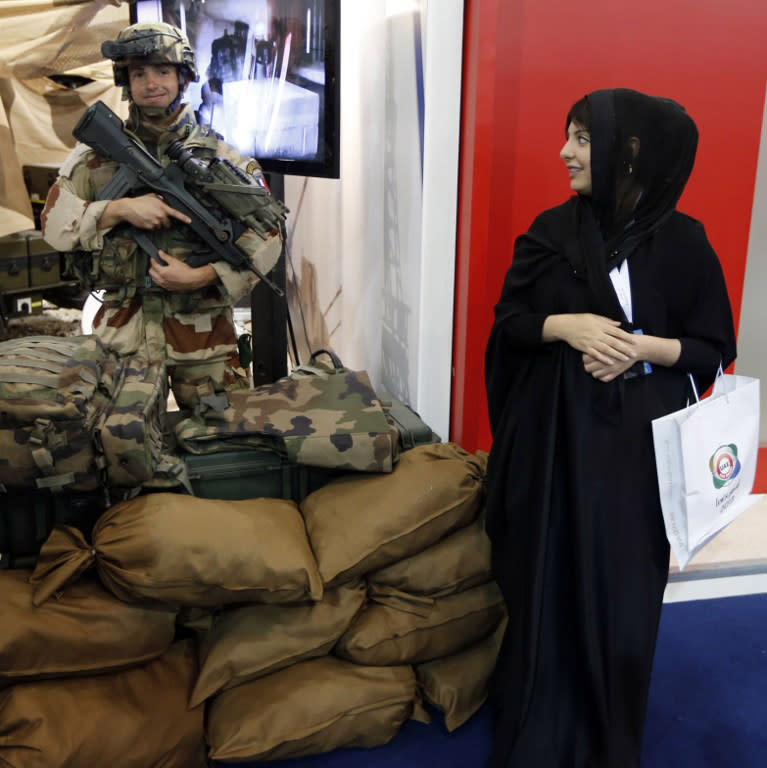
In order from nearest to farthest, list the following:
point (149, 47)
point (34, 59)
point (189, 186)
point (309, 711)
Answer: point (309, 711) < point (149, 47) < point (189, 186) < point (34, 59)

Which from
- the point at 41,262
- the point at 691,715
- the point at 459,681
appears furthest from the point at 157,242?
the point at 41,262

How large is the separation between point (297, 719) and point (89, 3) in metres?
4.01

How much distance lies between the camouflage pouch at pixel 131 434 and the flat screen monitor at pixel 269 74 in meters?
1.11

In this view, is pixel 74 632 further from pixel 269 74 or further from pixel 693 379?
pixel 269 74

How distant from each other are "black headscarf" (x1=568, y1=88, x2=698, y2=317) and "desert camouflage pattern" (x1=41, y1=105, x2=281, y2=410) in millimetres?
946

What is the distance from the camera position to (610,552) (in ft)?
5.16

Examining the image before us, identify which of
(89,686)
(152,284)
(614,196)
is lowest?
(89,686)

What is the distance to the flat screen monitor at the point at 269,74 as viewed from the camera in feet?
8.20

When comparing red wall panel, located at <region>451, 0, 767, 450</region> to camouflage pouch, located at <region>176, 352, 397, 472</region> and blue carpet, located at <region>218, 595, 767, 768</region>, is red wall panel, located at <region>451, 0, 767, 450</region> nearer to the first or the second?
camouflage pouch, located at <region>176, 352, 397, 472</region>

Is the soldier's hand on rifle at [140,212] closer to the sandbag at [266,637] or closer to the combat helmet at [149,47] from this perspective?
the combat helmet at [149,47]

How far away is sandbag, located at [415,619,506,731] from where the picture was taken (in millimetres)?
1821

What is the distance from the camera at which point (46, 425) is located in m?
1.56

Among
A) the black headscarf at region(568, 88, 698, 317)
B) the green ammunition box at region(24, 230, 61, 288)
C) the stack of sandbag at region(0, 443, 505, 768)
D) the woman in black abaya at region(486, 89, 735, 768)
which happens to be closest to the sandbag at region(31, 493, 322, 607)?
the stack of sandbag at region(0, 443, 505, 768)

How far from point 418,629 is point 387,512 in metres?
0.28
